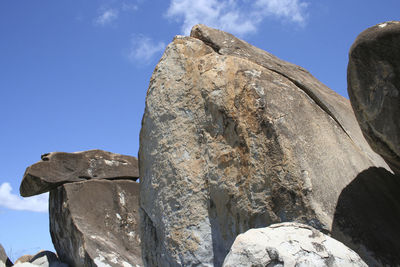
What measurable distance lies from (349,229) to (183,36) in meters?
2.04

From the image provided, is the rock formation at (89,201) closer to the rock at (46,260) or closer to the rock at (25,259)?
the rock at (46,260)

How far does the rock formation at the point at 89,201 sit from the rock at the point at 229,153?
10.8 ft

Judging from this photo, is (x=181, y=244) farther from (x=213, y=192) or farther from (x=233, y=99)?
(x=233, y=99)

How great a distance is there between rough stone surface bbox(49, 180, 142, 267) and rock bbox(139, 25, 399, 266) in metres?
3.08

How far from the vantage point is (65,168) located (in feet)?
25.3

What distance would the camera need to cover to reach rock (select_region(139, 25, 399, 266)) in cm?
318

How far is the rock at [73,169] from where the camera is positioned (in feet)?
24.7

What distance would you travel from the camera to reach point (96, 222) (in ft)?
24.1

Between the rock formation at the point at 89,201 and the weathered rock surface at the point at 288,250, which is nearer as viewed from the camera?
the weathered rock surface at the point at 288,250

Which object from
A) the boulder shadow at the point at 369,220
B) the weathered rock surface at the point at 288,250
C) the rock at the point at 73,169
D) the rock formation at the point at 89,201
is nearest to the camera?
the weathered rock surface at the point at 288,250

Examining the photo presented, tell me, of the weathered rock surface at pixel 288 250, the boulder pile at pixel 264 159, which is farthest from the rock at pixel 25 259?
the weathered rock surface at pixel 288 250

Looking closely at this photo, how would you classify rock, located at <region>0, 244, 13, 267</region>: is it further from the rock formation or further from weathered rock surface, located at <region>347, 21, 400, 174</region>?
weathered rock surface, located at <region>347, 21, 400, 174</region>

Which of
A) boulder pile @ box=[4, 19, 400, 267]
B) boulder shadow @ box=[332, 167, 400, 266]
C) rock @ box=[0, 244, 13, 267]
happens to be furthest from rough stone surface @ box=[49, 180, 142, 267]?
boulder shadow @ box=[332, 167, 400, 266]

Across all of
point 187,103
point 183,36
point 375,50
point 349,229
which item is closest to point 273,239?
point 349,229
